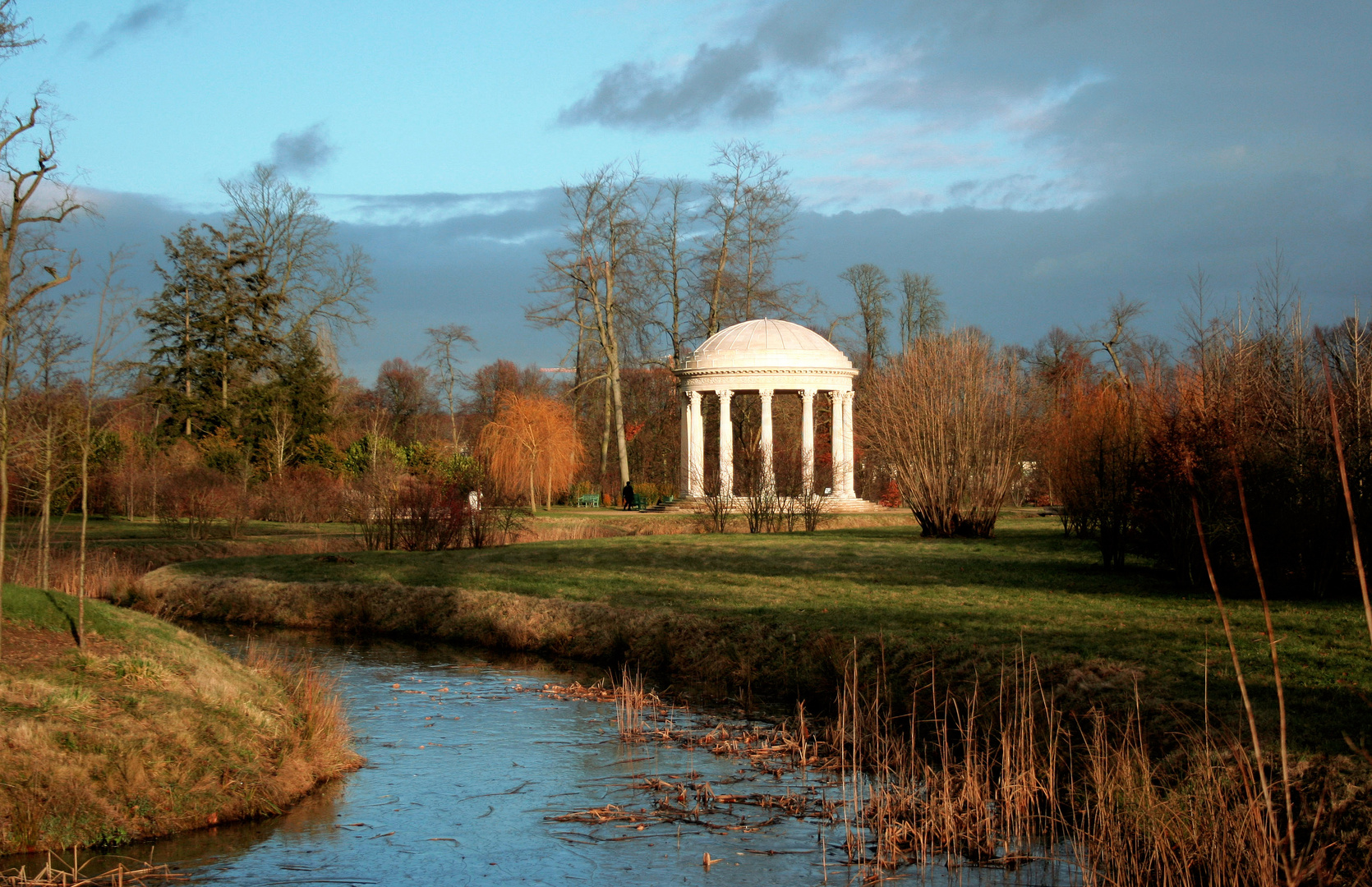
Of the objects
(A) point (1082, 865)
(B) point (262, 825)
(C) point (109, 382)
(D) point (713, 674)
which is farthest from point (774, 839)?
(C) point (109, 382)

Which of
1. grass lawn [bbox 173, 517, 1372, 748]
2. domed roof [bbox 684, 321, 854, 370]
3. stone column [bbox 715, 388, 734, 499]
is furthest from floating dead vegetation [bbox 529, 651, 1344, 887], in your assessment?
domed roof [bbox 684, 321, 854, 370]

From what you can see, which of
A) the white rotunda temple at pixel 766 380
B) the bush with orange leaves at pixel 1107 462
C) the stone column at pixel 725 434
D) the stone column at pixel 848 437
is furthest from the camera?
the stone column at pixel 848 437

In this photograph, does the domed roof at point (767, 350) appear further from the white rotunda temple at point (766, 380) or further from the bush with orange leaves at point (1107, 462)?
the bush with orange leaves at point (1107, 462)

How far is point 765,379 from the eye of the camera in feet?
130

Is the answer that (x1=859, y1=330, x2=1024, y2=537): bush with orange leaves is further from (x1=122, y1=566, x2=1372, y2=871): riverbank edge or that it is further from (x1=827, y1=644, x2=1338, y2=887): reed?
(x1=827, y1=644, x2=1338, y2=887): reed

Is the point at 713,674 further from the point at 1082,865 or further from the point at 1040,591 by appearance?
the point at 1082,865

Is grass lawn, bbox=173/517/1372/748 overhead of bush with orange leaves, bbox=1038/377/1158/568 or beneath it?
beneath

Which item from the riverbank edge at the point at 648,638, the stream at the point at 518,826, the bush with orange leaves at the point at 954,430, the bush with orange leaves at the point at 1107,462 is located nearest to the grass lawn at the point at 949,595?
the riverbank edge at the point at 648,638

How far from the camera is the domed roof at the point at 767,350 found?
131 ft

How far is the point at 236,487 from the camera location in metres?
31.8

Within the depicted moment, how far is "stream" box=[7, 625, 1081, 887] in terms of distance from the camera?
7301 mm

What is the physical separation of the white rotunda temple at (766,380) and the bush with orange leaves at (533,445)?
4.69m

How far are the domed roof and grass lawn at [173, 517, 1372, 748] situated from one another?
1185cm

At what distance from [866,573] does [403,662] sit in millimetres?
7776
